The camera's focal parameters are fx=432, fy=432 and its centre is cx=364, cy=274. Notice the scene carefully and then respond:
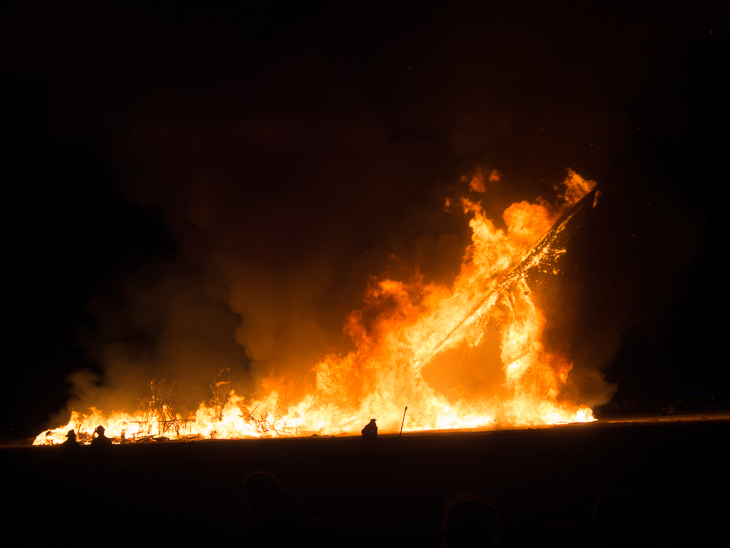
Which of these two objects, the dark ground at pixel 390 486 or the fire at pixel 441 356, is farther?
the fire at pixel 441 356

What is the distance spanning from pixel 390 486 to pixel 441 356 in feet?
28.9

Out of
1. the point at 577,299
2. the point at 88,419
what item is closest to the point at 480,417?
the point at 577,299

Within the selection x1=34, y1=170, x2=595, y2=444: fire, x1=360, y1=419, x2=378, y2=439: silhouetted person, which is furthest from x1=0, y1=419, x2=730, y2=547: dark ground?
x1=34, y1=170, x2=595, y2=444: fire

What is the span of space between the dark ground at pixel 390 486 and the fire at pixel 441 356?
4737 mm

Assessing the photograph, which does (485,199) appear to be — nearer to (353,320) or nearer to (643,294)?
(353,320)

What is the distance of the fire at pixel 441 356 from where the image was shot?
14477 millimetres

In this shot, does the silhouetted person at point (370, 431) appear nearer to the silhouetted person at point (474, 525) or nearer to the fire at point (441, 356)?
the fire at point (441, 356)

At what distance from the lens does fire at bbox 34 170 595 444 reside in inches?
570

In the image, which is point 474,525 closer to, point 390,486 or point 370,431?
point 390,486

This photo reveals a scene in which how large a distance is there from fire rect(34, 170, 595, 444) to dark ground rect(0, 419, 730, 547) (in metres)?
4.74

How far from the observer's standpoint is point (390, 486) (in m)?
7.91

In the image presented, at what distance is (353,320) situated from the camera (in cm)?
1547

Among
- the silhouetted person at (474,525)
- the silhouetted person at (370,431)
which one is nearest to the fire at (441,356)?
the silhouetted person at (370,431)

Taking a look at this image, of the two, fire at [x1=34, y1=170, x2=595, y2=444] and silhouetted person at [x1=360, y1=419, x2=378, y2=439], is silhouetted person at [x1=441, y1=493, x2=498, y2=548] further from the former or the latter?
fire at [x1=34, y1=170, x2=595, y2=444]
